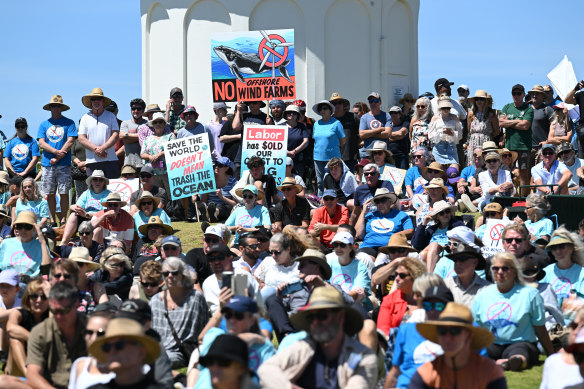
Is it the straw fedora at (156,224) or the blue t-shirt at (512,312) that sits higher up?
the straw fedora at (156,224)

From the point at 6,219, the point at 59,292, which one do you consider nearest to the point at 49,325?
the point at 59,292

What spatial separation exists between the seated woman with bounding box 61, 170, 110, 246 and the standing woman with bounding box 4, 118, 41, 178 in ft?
11.5

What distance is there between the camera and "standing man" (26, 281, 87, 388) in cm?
764

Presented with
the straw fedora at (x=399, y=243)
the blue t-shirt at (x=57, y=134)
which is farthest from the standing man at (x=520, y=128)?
the blue t-shirt at (x=57, y=134)

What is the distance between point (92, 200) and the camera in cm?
1420

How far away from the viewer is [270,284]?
398 inches

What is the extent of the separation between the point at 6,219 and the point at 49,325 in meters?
6.32

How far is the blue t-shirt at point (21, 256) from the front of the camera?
11656 millimetres

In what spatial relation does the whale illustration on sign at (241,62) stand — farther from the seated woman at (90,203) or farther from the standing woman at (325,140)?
the seated woman at (90,203)

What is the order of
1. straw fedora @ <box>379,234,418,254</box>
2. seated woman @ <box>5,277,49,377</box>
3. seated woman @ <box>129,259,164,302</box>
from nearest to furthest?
seated woman @ <box>5,277,49,377</box> → seated woman @ <box>129,259,164,302</box> → straw fedora @ <box>379,234,418,254</box>

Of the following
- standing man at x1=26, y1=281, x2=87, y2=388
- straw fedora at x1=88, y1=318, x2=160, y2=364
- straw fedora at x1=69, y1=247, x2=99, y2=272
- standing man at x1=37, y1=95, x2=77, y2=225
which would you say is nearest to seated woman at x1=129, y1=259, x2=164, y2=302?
straw fedora at x1=69, y1=247, x2=99, y2=272

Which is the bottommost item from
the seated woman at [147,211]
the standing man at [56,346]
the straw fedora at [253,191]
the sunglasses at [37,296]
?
the standing man at [56,346]

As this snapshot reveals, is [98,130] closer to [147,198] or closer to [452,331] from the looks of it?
[147,198]

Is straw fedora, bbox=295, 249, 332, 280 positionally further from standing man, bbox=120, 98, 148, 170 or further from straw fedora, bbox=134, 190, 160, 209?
standing man, bbox=120, 98, 148, 170
